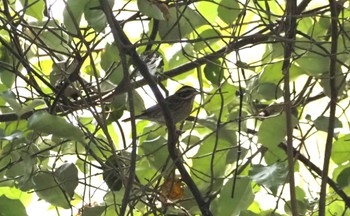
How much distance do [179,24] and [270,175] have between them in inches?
9.3

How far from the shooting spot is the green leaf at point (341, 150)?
90cm

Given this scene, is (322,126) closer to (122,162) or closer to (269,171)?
(269,171)

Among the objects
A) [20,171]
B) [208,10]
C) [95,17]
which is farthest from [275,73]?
[20,171]

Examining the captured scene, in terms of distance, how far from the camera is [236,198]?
2.63 feet

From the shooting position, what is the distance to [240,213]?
794mm

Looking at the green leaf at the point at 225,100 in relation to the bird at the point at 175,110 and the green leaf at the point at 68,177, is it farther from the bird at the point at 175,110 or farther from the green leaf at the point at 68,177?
the green leaf at the point at 68,177

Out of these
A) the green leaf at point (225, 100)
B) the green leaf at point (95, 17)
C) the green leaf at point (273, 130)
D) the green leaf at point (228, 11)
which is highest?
the green leaf at point (228, 11)

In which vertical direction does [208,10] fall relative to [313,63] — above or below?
above

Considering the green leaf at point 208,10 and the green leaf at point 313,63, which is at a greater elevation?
the green leaf at point 208,10

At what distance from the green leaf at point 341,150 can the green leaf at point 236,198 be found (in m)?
0.17

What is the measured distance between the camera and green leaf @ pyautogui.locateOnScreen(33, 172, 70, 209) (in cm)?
86

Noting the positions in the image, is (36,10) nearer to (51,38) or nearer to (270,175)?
(51,38)

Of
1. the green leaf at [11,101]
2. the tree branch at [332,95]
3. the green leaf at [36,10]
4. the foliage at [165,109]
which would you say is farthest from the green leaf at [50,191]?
the tree branch at [332,95]

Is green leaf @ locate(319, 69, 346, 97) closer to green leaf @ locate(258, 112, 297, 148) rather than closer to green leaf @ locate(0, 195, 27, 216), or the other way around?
green leaf @ locate(258, 112, 297, 148)
